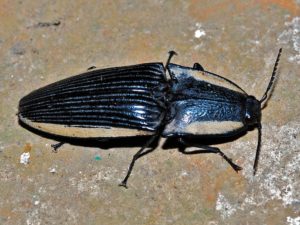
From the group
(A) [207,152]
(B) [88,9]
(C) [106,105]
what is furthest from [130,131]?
(B) [88,9]

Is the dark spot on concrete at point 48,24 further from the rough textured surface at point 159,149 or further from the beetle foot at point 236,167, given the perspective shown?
the beetle foot at point 236,167

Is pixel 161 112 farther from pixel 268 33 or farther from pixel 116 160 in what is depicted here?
pixel 268 33

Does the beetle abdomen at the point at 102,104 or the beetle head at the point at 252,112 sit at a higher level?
the beetle head at the point at 252,112

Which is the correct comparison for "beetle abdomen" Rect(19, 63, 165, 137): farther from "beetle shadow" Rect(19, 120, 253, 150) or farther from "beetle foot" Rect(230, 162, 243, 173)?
"beetle foot" Rect(230, 162, 243, 173)

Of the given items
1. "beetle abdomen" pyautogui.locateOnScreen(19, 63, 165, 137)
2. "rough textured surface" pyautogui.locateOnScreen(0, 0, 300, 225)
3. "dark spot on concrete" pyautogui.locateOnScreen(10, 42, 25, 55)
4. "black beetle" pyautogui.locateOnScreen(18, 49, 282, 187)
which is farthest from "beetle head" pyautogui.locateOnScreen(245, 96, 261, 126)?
"dark spot on concrete" pyautogui.locateOnScreen(10, 42, 25, 55)

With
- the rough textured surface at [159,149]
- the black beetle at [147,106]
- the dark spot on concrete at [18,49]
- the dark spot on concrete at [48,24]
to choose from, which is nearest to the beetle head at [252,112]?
the black beetle at [147,106]

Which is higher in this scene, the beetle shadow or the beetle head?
the beetle head
